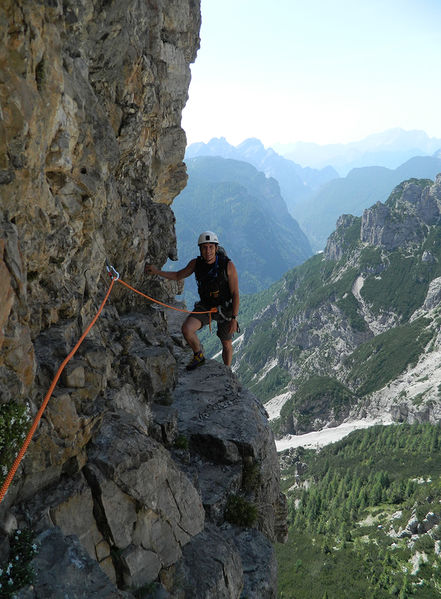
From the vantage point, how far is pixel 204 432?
11.3 metres

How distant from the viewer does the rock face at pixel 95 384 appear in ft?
21.0

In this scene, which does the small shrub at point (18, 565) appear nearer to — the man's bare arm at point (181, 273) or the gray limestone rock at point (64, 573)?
the gray limestone rock at point (64, 573)

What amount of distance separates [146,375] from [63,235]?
4572 millimetres

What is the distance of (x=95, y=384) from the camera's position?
8164 millimetres

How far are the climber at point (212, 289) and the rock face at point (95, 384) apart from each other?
1.17 metres

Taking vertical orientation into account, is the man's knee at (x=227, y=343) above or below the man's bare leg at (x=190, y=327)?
below

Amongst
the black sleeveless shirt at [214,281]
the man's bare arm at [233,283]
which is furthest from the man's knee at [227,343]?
the black sleeveless shirt at [214,281]

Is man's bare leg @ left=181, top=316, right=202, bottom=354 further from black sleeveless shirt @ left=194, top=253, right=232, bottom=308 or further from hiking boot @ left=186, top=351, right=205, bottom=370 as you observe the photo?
hiking boot @ left=186, top=351, right=205, bottom=370

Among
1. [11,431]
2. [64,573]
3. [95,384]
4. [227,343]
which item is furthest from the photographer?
[227,343]

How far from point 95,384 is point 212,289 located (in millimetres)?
5649

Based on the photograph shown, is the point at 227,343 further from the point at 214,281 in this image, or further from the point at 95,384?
the point at 95,384

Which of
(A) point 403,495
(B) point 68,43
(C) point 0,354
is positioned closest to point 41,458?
(C) point 0,354

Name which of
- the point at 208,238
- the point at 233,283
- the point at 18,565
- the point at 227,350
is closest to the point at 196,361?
the point at 227,350

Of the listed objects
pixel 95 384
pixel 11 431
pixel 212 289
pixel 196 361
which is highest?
pixel 212 289
